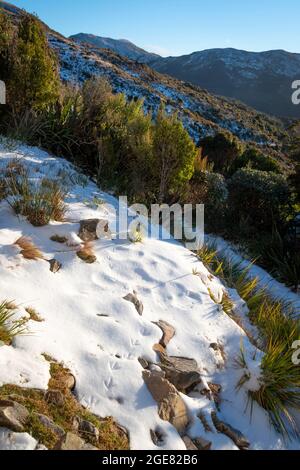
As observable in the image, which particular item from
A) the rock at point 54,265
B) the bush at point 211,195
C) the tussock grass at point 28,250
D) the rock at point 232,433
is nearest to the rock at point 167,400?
the rock at point 232,433

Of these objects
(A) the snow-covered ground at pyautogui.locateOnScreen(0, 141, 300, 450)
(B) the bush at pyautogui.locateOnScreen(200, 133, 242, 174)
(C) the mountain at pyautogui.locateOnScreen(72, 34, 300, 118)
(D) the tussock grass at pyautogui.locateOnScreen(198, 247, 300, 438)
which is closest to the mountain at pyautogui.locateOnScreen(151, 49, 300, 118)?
(C) the mountain at pyautogui.locateOnScreen(72, 34, 300, 118)

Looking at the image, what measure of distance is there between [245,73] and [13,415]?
417 ft

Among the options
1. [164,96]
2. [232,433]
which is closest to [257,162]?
[232,433]

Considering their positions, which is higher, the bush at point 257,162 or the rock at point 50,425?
the bush at point 257,162

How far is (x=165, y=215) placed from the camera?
687cm

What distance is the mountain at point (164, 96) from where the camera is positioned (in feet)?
96.5

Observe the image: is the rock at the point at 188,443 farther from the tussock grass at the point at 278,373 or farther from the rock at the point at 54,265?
the rock at the point at 54,265

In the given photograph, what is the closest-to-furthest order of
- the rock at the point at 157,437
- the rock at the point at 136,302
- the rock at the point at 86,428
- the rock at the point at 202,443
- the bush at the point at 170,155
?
1. the rock at the point at 86,428
2. the rock at the point at 157,437
3. the rock at the point at 202,443
4. the rock at the point at 136,302
5. the bush at the point at 170,155

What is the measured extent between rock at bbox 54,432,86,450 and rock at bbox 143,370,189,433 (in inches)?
27.1

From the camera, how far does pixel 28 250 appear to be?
390 centimetres

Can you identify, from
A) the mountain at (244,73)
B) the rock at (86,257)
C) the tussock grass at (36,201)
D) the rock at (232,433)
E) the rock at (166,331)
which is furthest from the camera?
the mountain at (244,73)
